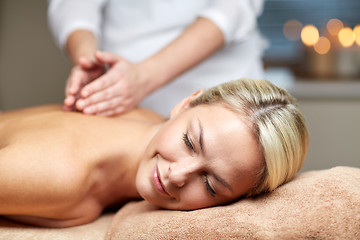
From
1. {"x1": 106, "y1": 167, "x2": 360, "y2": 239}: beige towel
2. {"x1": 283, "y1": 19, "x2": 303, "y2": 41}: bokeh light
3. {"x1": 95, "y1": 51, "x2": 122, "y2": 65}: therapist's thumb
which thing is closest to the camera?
{"x1": 106, "y1": 167, "x2": 360, "y2": 239}: beige towel

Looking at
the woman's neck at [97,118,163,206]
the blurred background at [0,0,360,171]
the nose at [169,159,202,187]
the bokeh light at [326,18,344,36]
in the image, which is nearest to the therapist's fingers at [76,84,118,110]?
the woman's neck at [97,118,163,206]

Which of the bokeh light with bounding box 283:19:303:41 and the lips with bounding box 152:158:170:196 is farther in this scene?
the bokeh light with bounding box 283:19:303:41

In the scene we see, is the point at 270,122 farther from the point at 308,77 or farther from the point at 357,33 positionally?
the point at 357,33

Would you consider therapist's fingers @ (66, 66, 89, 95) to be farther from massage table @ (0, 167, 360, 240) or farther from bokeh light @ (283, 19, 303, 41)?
bokeh light @ (283, 19, 303, 41)

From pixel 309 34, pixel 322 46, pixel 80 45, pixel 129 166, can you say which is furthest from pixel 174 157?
pixel 309 34

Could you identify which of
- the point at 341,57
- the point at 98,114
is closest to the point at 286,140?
the point at 98,114

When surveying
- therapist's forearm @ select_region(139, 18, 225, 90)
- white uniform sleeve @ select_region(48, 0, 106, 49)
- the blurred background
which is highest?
white uniform sleeve @ select_region(48, 0, 106, 49)

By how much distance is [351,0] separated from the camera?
3039mm

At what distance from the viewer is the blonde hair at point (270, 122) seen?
943 millimetres

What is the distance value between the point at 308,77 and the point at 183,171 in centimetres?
210

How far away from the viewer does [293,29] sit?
3.12 metres

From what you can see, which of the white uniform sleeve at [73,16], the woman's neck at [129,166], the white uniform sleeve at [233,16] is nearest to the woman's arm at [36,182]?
the woman's neck at [129,166]

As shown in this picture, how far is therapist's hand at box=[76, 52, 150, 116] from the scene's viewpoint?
120 centimetres

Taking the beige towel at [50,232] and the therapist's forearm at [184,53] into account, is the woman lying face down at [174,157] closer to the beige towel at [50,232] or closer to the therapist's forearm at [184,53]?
the beige towel at [50,232]
